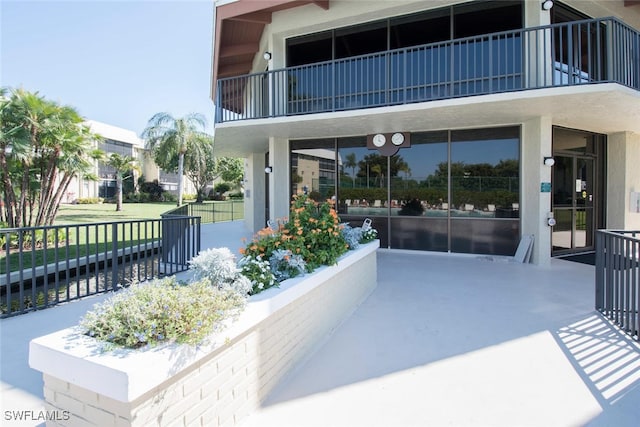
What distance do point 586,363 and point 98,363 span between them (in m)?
3.66

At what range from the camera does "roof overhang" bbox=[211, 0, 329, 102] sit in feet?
25.4

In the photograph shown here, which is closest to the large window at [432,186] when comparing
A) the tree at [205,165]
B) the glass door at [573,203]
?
the glass door at [573,203]

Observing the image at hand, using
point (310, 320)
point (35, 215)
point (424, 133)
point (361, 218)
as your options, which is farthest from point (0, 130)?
point (424, 133)

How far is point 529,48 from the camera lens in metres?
6.48

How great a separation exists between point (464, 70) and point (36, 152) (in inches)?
438

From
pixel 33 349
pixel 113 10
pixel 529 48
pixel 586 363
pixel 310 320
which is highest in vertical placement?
pixel 113 10

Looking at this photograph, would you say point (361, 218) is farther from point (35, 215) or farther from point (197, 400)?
point (35, 215)

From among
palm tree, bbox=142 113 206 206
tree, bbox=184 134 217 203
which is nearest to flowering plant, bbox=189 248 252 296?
palm tree, bbox=142 113 206 206

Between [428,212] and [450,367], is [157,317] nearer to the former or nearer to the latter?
[450,367]

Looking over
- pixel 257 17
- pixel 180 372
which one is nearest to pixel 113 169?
pixel 257 17

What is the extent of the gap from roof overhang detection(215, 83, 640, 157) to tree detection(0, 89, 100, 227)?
437 cm

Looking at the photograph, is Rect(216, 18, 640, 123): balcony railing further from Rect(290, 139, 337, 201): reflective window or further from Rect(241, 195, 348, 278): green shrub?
Rect(241, 195, 348, 278): green shrub

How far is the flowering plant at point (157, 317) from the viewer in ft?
5.88

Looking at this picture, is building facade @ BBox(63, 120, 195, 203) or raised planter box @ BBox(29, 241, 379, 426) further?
building facade @ BBox(63, 120, 195, 203)
